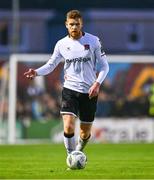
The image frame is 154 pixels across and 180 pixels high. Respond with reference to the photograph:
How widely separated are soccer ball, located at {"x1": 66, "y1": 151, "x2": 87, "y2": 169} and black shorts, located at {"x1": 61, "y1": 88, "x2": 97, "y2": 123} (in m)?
0.68

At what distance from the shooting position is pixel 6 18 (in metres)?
76.7

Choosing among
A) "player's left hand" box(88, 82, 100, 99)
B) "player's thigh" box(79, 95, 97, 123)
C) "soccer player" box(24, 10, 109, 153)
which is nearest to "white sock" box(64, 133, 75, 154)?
"soccer player" box(24, 10, 109, 153)

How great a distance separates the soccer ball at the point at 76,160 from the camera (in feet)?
52.5

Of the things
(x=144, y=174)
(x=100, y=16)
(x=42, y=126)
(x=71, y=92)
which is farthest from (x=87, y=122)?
(x=100, y=16)

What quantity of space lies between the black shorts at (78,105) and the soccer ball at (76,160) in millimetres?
681

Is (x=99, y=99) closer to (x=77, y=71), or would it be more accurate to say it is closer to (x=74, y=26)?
(x=77, y=71)

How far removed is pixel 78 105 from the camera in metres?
16.7

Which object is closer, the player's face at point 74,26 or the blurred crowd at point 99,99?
the player's face at point 74,26

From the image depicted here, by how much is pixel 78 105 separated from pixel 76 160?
1.10 metres

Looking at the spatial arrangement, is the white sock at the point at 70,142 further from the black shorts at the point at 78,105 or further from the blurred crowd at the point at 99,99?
the blurred crowd at the point at 99,99

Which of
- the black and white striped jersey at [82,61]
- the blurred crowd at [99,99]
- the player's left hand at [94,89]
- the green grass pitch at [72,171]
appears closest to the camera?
the green grass pitch at [72,171]

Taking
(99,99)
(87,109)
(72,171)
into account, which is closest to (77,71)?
(87,109)

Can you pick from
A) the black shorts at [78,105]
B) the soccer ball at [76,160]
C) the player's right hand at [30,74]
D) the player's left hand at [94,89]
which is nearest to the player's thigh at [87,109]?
the black shorts at [78,105]

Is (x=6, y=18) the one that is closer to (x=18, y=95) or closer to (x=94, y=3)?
(x=94, y=3)
